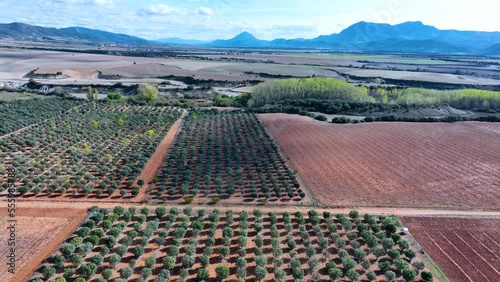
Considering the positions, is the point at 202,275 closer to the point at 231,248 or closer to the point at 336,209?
the point at 231,248

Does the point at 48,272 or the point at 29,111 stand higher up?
the point at 29,111

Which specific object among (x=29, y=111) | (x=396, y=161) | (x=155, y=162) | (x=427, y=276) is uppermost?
(x=29, y=111)

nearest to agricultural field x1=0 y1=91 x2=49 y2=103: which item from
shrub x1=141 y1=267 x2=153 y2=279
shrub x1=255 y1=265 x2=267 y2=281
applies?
shrub x1=141 y1=267 x2=153 y2=279

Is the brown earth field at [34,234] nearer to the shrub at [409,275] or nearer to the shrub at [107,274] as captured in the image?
the shrub at [107,274]

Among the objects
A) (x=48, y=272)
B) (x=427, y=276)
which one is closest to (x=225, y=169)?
(x=48, y=272)

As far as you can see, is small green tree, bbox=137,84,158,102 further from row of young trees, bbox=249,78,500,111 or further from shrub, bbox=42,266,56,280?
shrub, bbox=42,266,56,280

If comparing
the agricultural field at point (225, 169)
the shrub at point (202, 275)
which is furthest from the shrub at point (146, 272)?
the agricultural field at point (225, 169)

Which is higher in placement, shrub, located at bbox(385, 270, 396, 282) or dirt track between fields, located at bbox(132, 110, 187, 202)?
dirt track between fields, located at bbox(132, 110, 187, 202)
